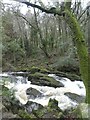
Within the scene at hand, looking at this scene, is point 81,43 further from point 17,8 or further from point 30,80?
point 17,8

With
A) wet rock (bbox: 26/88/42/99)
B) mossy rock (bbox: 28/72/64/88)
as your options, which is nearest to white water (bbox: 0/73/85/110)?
wet rock (bbox: 26/88/42/99)

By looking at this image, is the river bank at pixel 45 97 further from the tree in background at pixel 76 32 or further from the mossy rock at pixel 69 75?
the tree in background at pixel 76 32

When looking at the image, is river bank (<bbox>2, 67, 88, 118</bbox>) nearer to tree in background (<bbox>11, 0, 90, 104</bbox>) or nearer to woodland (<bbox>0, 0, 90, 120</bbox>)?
tree in background (<bbox>11, 0, 90, 104</bbox>)

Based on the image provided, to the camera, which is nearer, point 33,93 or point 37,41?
point 33,93

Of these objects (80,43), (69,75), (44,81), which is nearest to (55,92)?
(44,81)

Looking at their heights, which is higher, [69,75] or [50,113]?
[50,113]

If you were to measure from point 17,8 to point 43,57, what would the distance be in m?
3.20

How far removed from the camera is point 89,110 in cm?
372

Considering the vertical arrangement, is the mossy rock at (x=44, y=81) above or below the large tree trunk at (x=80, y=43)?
below

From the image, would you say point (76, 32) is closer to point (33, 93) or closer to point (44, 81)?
point (33, 93)

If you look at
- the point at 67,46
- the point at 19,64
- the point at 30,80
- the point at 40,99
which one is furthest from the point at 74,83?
the point at 19,64

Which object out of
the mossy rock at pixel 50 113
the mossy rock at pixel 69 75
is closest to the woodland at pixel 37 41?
the mossy rock at pixel 69 75

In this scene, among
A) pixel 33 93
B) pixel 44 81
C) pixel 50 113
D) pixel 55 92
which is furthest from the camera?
pixel 44 81

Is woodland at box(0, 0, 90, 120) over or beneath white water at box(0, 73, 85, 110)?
over
